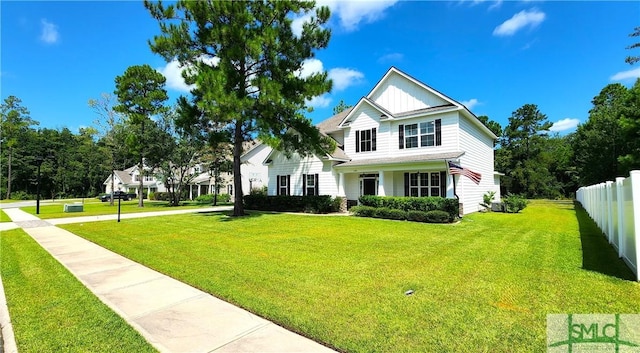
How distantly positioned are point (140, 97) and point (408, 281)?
32486 millimetres

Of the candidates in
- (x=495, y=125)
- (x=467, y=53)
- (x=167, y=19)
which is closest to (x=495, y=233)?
(x=467, y=53)

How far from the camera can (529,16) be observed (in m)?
13.3

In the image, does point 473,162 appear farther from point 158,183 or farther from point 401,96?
point 158,183

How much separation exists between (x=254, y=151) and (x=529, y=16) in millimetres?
28123

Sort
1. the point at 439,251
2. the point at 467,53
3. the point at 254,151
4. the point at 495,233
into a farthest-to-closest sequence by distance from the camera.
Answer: the point at 254,151 < the point at 467,53 < the point at 495,233 < the point at 439,251

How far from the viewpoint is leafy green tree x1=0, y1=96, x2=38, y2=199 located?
53.0 metres

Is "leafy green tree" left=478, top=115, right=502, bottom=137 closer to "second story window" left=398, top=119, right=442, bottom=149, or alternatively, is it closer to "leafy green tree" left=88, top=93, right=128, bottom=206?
"second story window" left=398, top=119, right=442, bottom=149

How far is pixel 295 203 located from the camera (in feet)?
64.9

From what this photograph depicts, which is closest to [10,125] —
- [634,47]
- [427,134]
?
[427,134]

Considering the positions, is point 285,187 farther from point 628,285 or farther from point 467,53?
point 628,285

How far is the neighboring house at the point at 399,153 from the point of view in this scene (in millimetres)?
16500

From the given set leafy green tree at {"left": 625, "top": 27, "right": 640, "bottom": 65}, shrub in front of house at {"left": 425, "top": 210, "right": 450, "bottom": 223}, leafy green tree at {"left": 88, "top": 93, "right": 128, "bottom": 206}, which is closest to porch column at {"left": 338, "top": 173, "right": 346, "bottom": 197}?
shrub in front of house at {"left": 425, "top": 210, "right": 450, "bottom": 223}

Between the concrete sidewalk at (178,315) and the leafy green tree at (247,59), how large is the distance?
9.10m

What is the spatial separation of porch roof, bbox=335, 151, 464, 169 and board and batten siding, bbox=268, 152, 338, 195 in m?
1.09
